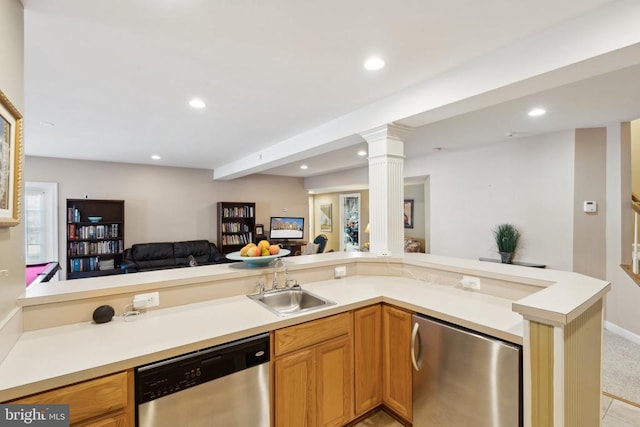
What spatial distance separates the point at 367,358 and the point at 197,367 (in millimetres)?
1130

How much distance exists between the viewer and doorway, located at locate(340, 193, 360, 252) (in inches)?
348

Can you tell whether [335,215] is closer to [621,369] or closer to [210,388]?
[621,369]

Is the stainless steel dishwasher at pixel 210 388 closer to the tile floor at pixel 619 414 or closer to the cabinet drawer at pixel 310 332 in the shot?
the cabinet drawer at pixel 310 332

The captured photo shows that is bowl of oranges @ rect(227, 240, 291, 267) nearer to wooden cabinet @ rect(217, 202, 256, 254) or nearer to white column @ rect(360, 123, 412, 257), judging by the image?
white column @ rect(360, 123, 412, 257)

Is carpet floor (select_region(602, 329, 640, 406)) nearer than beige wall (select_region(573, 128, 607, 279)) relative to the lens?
Yes

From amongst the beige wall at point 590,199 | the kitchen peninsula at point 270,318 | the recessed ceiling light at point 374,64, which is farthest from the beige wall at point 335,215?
the recessed ceiling light at point 374,64

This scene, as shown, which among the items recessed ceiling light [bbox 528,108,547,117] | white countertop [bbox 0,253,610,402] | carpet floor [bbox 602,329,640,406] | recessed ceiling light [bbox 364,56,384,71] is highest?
recessed ceiling light [bbox 364,56,384,71]

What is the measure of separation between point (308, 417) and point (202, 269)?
121 centimetres

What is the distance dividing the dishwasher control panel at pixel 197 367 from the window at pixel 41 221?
5.90m

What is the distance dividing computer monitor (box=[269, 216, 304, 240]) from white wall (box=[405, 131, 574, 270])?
12.3 feet

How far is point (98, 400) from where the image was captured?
1.15 meters

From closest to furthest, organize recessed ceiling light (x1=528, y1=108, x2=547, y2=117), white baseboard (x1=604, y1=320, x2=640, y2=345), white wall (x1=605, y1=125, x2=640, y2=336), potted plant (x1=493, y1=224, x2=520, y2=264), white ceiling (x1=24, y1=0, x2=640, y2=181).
A: white ceiling (x1=24, y1=0, x2=640, y2=181) < recessed ceiling light (x1=528, y1=108, x2=547, y2=117) < white baseboard (x1=604, y1=320, x2=640, y2=345) < white wall (x1=605, y1=125, x2=640, y2=336) < potted plant (x1=493, y1=224, x2=520, y2=264)

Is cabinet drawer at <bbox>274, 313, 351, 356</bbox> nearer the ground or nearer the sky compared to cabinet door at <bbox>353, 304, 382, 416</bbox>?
nearer the sky

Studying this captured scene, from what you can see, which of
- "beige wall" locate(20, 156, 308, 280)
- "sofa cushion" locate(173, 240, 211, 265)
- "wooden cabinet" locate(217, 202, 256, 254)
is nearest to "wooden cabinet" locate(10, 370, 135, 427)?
"sofa cushion" locate(173, 240, 211, 265)
